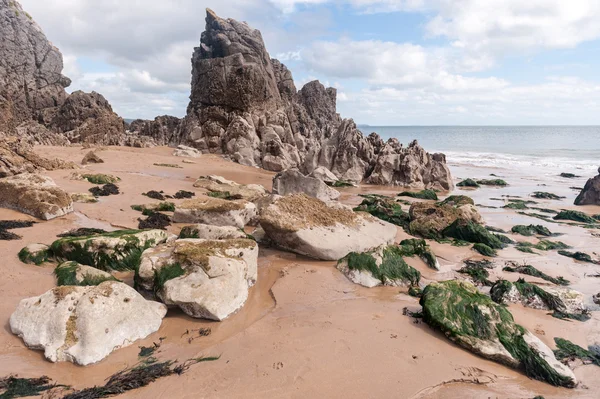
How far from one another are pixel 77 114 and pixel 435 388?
3909cm

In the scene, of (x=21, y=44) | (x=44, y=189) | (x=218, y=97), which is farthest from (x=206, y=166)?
(x=21, y=44)

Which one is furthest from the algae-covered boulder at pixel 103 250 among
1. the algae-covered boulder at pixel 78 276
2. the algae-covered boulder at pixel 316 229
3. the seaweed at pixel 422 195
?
the seaweed at pixel 422 195

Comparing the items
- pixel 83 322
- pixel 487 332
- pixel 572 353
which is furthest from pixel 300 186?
pixel 83 322

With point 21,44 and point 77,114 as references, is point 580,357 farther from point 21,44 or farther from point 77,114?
point 21,44

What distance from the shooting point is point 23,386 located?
12.0 feet

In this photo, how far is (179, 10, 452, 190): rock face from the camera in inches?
A: 937

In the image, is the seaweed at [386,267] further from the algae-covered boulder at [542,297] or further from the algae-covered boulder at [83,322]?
the algae-covered boulder at [83,322]

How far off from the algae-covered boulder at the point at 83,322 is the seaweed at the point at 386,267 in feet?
12.2

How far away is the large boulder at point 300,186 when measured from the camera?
15.4 metres

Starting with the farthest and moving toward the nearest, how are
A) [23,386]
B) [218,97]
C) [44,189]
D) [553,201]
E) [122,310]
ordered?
1. [218,97]
2. [553,201]
3. [44,189]
4. [122,310]
5. [23,386]

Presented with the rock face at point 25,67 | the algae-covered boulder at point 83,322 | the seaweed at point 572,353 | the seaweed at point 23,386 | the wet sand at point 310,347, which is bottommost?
the seaweed at point 572,353

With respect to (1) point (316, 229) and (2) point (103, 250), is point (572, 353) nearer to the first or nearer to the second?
(1) point (316, 229)

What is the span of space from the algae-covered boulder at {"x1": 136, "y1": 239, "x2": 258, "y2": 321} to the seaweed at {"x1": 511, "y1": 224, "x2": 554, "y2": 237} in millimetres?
9647

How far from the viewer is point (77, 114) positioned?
115 ft
